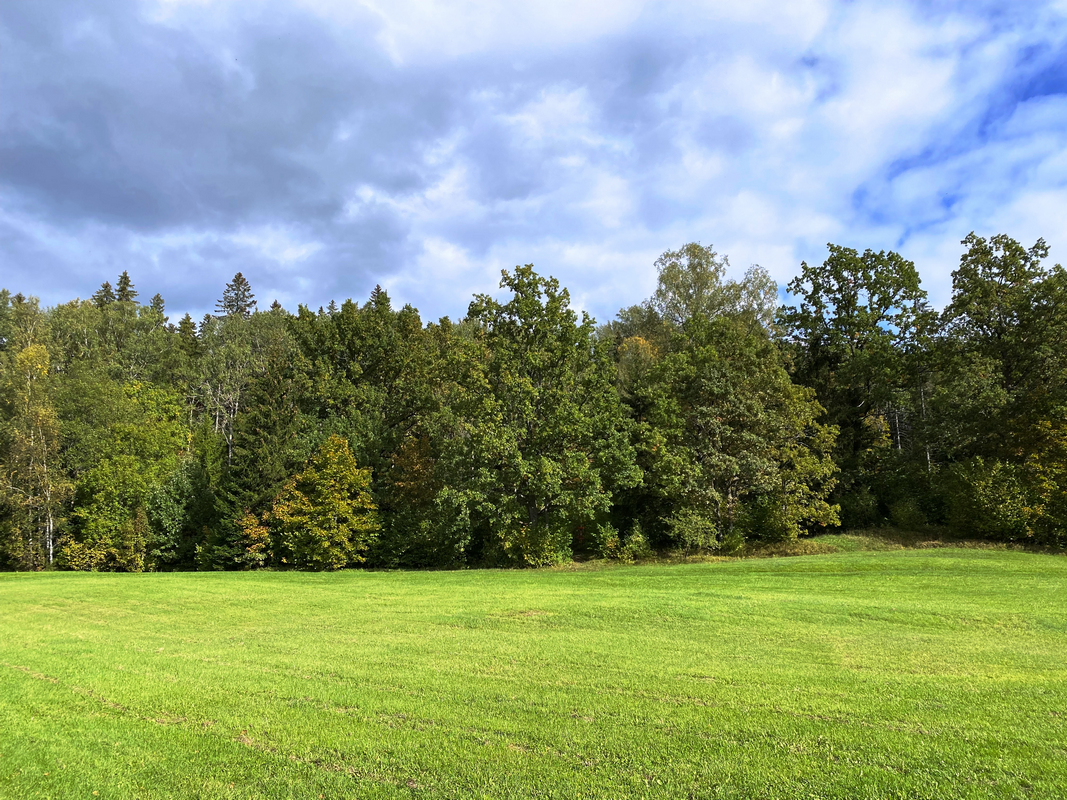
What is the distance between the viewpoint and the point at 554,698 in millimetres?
7000

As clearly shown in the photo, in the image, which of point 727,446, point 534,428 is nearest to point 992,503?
point 727,446

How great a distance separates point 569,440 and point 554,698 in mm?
21367

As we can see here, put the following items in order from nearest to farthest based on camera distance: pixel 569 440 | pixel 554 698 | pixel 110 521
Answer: pixel 554 698 < pixel 569 440 < pixel 110 521

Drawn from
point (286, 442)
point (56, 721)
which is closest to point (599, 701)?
point (56, 721)

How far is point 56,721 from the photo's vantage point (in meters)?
6.57

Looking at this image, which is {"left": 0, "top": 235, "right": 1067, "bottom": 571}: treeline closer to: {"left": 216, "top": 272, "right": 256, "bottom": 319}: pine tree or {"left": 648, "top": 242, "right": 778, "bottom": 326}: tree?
{"left": 648, "top": 242, "right": 778, "bottom": 326}: tree

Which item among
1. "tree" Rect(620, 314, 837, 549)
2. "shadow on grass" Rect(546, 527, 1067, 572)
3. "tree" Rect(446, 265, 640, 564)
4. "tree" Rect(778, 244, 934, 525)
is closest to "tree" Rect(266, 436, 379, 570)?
"tree" Rect(446, 265, 640, 564)

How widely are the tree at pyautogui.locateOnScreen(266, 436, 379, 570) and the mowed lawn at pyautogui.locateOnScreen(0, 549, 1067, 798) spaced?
15968 millimetres

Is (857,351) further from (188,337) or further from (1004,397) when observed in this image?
(188,337)

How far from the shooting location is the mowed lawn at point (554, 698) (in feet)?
16.3

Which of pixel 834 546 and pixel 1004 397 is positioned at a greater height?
pixel 1004 397

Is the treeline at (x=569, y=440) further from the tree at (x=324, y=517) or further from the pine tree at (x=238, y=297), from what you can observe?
the pine tree at (x=238, y=297)

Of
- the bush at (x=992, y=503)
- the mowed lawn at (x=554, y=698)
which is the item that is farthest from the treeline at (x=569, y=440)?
the mowed lawn at (x=554, y=698)

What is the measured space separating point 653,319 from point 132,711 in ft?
151
